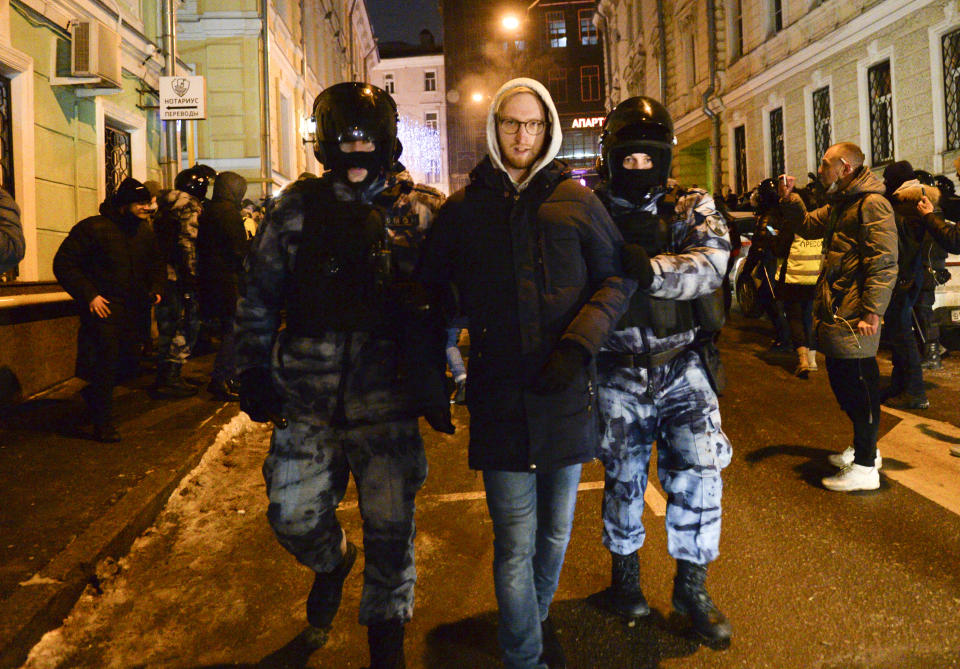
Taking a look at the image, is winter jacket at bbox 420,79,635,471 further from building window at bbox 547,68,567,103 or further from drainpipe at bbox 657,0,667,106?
building window at bbox 547,68,567,103

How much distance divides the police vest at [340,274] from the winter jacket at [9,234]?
2095 millimetres

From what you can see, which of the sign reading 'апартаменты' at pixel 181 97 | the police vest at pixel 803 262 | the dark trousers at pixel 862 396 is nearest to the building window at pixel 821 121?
the police vest at pixel 803 262

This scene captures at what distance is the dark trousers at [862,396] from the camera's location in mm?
4113

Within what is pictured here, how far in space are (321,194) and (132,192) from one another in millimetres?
3800

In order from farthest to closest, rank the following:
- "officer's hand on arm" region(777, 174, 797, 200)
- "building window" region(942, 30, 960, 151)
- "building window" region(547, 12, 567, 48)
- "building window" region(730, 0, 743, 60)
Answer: "building window" region(547, 12, 567, 48)
"building window" region(730, 0, 743, 60)
"building window" region(942, 30, 960, 151)
"officer's hand on arm" region(777, 174, 797, 200)

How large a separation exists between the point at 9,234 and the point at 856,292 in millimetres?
4656

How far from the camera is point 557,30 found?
53.6 metres

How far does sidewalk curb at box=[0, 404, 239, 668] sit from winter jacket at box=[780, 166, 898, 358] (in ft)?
13.3

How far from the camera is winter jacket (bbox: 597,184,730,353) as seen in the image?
2.58 metres

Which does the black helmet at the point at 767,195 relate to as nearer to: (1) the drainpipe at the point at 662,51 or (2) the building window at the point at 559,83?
(1) the drainpipe at the point at 662,51

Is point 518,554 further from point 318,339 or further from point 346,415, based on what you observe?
point 318,339

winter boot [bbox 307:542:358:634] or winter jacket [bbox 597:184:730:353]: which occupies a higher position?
winter jacket [bbox 597:184:730:353]

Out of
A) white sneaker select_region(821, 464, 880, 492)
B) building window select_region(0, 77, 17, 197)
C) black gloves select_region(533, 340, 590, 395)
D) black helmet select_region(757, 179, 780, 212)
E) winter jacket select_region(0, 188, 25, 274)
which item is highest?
building window select_region(0, 77, 17, 197)

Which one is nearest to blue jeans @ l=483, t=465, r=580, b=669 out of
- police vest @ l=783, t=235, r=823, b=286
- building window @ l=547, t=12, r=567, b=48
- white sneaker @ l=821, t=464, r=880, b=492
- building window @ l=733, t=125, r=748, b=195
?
white sneaker @ l=821, t=464, r=880, b=492
